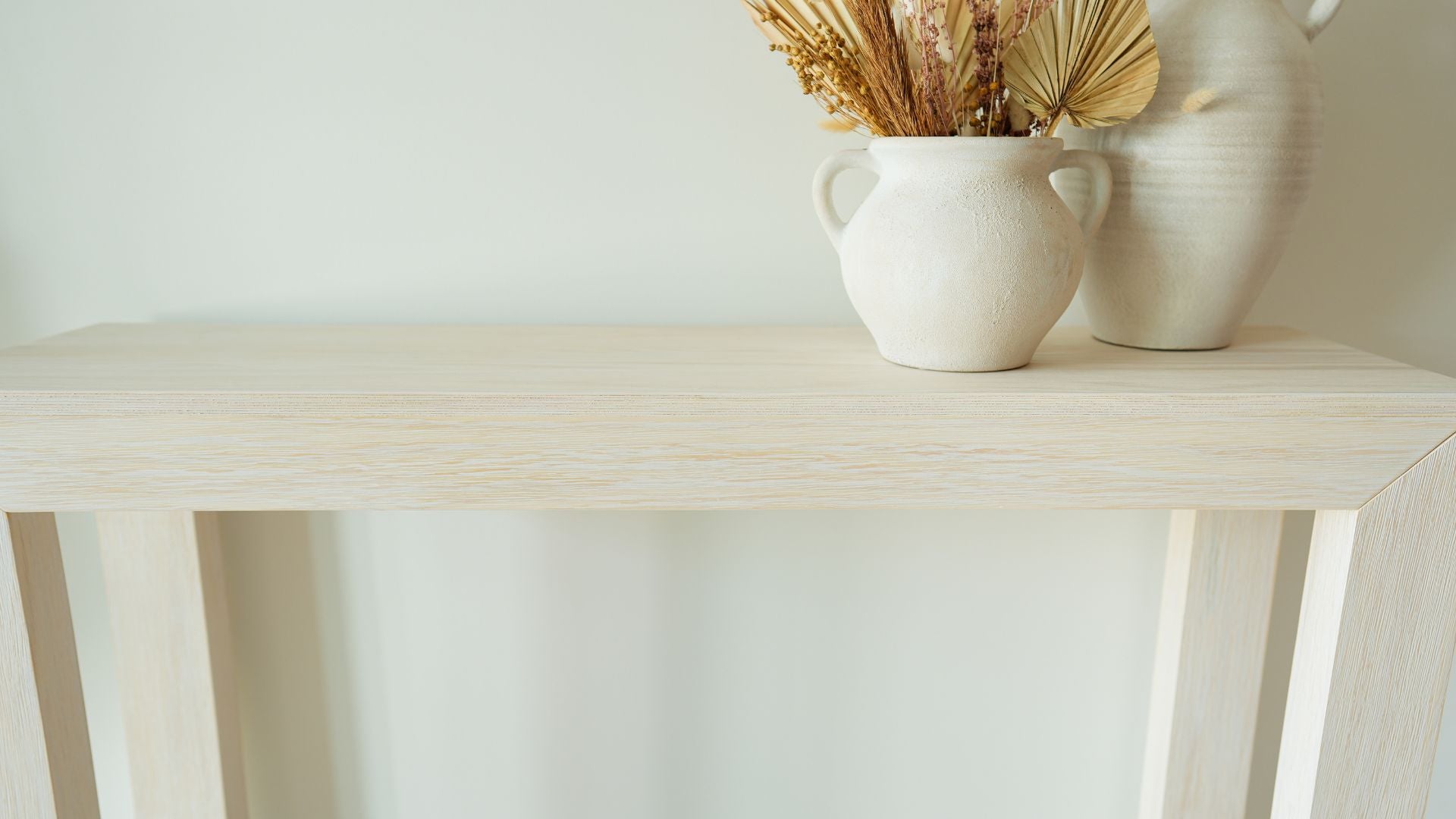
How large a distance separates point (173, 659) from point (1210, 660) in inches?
38.9

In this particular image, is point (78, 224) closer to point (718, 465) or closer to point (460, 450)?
point (460, 450)

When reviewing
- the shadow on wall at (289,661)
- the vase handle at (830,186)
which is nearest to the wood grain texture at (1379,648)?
the vase handle at (830,186)

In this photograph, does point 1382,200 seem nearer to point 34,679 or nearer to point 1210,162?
A: point 1210,162

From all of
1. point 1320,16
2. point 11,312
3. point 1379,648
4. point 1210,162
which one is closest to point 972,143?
point 1210,162

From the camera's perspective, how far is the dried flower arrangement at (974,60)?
640mm

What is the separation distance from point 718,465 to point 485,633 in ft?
1.56

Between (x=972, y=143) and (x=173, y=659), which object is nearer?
(x=972, y=143)

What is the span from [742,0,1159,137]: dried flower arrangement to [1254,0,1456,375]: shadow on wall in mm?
387

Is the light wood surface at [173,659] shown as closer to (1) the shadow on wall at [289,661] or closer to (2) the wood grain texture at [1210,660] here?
(1) the shadow on wall at [289,661]

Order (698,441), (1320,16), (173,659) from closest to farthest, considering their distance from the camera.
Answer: (698,441) < (1320,16) < (173,659)

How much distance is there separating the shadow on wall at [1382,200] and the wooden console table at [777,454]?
0.22 meters

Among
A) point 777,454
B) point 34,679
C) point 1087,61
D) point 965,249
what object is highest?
point 1087,61

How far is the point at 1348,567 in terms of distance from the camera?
0.68 meters

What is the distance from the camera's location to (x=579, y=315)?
3.05 feet
